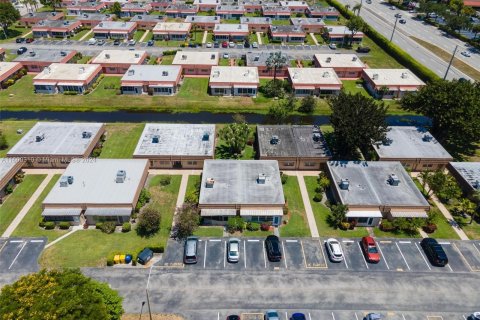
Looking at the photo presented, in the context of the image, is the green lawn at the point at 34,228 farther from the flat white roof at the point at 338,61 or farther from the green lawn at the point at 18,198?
the flat white roof at the point at 338,61

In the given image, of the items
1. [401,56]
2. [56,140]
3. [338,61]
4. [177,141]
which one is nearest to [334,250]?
[177,141]

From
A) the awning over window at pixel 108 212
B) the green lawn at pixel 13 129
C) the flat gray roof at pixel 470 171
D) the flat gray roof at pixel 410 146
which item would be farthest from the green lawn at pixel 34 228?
the flat gray roof at pixel 470 171

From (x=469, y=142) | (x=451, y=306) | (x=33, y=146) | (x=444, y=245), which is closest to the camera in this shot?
(x=451, y=306)

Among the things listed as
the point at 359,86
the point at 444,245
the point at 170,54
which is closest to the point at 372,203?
the point at 444,245

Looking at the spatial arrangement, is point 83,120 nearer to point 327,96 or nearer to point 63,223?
point 63,223

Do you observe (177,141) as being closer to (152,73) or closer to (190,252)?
(190,252)

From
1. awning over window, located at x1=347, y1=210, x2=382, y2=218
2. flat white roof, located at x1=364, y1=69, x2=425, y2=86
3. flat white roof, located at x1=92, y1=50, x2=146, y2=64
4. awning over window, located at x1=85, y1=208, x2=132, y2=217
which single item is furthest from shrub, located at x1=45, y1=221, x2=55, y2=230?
flat white roof, located at x1=364, y1=69, x2=425, y2=86

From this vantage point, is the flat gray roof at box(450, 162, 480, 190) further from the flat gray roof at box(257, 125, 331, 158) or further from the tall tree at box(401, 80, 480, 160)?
the flat gray roof at box(257, 125, 331, 158)

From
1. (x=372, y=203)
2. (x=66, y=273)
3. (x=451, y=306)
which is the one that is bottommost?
(x=451, y=306)
